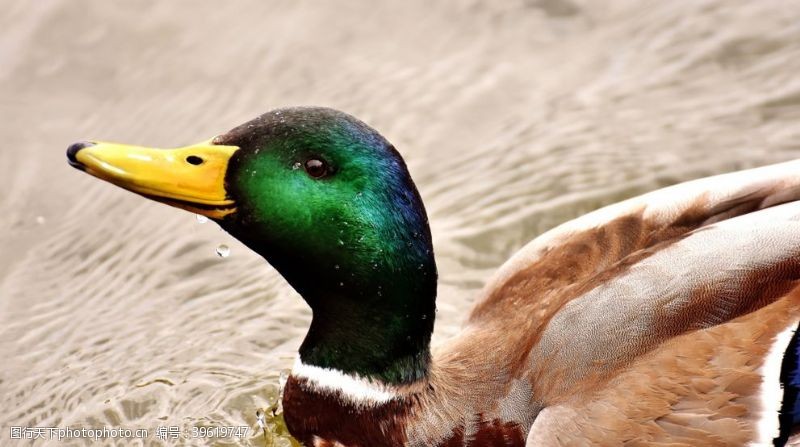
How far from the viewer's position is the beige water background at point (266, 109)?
514cm

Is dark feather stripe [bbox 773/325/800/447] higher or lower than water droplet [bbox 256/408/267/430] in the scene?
higher

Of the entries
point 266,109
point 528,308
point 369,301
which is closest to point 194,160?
point 369,301

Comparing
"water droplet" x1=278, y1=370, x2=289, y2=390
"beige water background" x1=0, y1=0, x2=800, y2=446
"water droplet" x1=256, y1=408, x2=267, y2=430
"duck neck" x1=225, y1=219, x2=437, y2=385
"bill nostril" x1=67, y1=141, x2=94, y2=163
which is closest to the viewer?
"bill nostril" x1=67, y1=141, x2=94, y2=163

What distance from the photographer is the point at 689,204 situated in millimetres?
3953

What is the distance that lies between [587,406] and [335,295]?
0.88 metres

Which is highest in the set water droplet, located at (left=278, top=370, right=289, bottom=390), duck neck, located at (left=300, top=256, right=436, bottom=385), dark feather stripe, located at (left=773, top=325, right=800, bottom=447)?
dark feather stripe, located at (left=773, top=325, right=800, bottom=447)

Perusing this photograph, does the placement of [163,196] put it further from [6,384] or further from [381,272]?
[6,384]

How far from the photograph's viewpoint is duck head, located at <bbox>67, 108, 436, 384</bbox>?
3504 mm

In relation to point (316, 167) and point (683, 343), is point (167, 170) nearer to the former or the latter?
point (316, 167)

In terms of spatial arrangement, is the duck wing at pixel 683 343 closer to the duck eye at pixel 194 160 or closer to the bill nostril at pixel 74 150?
the duck eye at pixel 194 160

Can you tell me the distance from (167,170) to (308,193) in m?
0.43

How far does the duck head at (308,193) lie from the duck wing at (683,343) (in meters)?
0.56

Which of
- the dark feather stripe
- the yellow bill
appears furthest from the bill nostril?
the dark feather stripe

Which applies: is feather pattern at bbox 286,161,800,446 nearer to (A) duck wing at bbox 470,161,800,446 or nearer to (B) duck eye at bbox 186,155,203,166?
(A) duck wing at bbox 470,161,800,446
